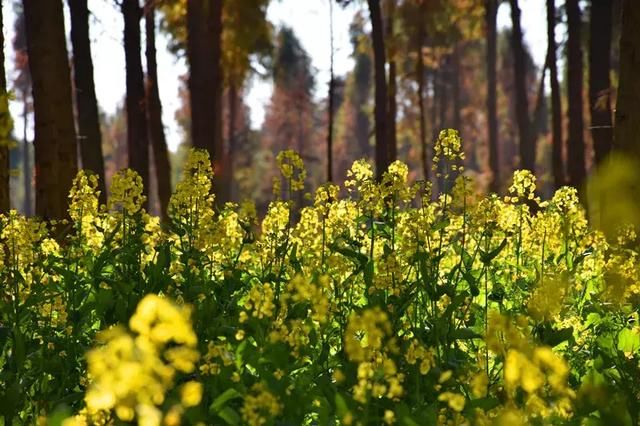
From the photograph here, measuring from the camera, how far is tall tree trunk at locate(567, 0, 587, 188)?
50.3 feet

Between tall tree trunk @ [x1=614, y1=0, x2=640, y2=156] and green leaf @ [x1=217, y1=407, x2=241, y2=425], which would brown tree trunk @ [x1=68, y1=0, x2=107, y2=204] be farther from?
green leaf @ [x1=217, y1=407, x2=241, y2=425]

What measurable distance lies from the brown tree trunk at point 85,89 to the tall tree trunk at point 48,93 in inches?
110

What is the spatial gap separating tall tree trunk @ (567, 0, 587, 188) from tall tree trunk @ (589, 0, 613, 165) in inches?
61.1

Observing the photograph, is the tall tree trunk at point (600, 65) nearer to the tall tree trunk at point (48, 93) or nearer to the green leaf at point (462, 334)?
the tall tree trunk at point (48, 93)

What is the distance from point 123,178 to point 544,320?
267 cm

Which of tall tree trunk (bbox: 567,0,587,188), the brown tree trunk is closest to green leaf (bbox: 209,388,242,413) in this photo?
the brown tree trunk

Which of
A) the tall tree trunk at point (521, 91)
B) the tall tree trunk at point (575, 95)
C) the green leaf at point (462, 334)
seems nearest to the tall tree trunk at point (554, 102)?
the tall tree trunk at point (575, 95)

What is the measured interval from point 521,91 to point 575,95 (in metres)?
5.67

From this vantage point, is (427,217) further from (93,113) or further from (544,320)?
(93,113)

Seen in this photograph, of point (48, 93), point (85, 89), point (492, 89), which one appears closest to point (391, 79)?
point (492, 89)

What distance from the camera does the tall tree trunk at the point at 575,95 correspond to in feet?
50.3

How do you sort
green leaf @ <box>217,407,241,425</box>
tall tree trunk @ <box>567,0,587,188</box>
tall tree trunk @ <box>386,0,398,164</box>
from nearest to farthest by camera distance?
green leaf @ <box>217,407,241,425</box> < tall tree trunk @ <box>567,0,587,188</box> < tall tree trunk @ <box>386,0,398,164</box>

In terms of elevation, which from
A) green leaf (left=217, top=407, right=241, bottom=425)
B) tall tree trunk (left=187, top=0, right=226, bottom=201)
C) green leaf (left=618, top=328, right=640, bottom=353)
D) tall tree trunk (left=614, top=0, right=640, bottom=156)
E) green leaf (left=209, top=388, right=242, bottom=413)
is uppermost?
tall tree trunk (left=187, top=0, right=226, bottom=201)

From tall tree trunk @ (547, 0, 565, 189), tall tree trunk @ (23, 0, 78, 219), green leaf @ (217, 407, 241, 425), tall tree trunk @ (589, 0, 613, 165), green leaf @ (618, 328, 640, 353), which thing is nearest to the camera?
green leaf @ (217, 407, 241, 425)
